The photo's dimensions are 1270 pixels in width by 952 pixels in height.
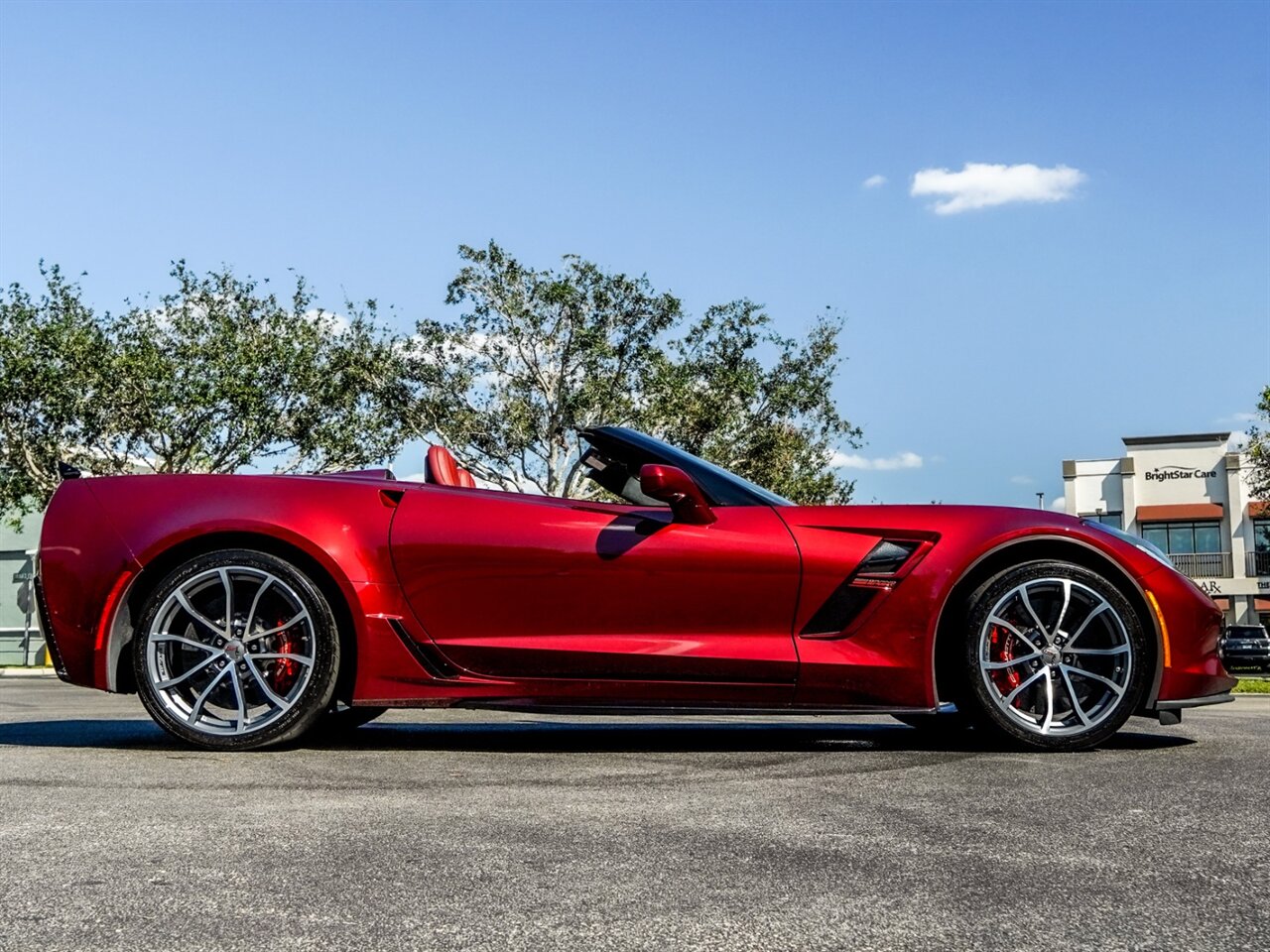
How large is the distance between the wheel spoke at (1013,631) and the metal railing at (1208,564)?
50.7m

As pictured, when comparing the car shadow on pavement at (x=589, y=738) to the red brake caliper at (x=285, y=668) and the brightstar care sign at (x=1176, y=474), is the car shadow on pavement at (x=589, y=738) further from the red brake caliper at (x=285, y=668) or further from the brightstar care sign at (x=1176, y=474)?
the brightstar care sign at (x=1176, y=474)

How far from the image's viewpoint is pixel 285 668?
4.77 m

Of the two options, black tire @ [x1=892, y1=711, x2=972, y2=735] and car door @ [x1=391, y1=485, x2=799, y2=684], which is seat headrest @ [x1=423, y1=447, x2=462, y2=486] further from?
black tire @ [x1=892, y1=711, x2=972, y2=735]

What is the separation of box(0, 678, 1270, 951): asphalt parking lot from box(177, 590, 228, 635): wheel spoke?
0.46m

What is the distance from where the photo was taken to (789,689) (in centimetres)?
456

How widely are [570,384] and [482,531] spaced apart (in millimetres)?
26314

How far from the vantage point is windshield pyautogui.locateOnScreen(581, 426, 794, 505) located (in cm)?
491

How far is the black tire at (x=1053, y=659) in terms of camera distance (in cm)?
465

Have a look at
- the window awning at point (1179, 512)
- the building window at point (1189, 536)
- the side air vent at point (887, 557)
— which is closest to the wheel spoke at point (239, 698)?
the side air vent at point (887, 557)

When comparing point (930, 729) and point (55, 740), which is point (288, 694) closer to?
point (55, 740)

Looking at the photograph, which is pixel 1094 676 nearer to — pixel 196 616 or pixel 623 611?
pixel 623 611

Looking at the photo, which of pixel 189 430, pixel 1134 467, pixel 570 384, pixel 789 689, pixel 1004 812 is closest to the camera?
pixel 1004 812

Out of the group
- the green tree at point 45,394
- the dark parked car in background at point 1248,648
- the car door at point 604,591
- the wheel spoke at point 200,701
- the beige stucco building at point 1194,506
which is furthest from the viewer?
the beige stucco building at point 1194,506

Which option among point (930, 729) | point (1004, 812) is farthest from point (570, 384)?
point (1004, 812)
